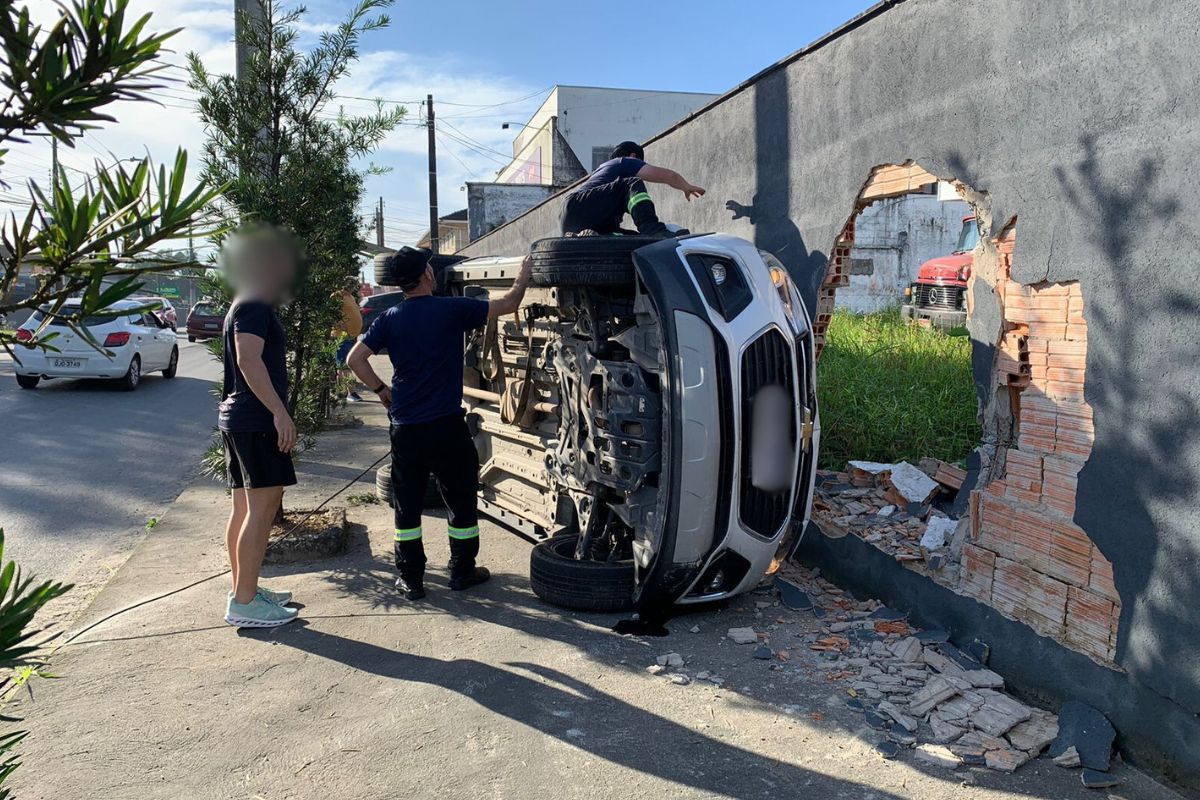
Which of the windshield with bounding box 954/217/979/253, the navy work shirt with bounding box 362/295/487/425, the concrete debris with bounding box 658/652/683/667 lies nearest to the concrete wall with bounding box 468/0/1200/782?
the concrete debris with bounding box 658/652/683/667

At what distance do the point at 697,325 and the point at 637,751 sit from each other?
73.9 inches

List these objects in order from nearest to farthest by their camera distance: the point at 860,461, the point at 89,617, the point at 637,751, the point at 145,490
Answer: the point at 637,751, the point at 89,617, the point at 860,461, the point at 145,490

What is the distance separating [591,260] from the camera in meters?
4.27

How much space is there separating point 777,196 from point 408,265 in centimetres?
251

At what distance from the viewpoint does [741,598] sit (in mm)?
4801

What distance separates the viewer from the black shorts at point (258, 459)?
14.8 ft

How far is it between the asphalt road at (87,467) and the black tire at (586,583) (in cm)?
287

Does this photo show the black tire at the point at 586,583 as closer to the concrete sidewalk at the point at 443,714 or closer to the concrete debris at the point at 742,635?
the concrete sidewalk at the point at 443,714

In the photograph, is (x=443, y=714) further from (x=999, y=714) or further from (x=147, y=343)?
(x=147, y=343)

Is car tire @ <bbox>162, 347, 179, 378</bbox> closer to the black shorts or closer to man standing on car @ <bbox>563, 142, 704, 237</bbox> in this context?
the black shorts

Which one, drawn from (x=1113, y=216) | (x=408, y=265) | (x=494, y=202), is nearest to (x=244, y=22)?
(x=408, y=265)

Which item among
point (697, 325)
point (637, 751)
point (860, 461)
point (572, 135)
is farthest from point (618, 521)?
point (572, 135)

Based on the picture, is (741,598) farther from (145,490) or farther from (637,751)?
(145,490)

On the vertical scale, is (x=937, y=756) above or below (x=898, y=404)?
below
